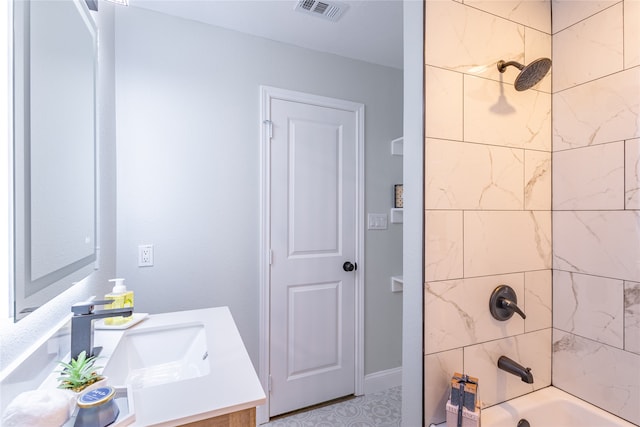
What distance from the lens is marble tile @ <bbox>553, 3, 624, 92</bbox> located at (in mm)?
1159

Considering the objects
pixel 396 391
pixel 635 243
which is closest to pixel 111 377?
pixel 635 243

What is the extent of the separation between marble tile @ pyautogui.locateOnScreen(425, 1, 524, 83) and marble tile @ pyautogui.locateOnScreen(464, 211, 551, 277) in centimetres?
57

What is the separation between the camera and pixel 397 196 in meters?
2.32

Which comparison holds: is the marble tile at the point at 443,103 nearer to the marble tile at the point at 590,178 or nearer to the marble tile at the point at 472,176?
the marble tile at the point at 472,176

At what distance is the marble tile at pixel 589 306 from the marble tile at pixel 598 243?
1.6 inches

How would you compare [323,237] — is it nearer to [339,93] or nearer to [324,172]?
[324,172]

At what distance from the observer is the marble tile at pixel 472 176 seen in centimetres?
113

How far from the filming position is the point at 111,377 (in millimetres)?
941

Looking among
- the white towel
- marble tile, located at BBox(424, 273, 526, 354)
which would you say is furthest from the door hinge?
the white towel

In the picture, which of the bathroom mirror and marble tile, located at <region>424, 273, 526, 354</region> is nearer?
the bathroom mirror

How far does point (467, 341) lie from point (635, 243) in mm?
686

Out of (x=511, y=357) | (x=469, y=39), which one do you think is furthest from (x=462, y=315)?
(x=469, y=39)

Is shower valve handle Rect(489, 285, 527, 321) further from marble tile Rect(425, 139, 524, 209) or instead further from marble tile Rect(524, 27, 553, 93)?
marble tile Rect(524, 27, 553, 93)

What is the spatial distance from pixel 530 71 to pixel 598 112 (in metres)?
0.36
